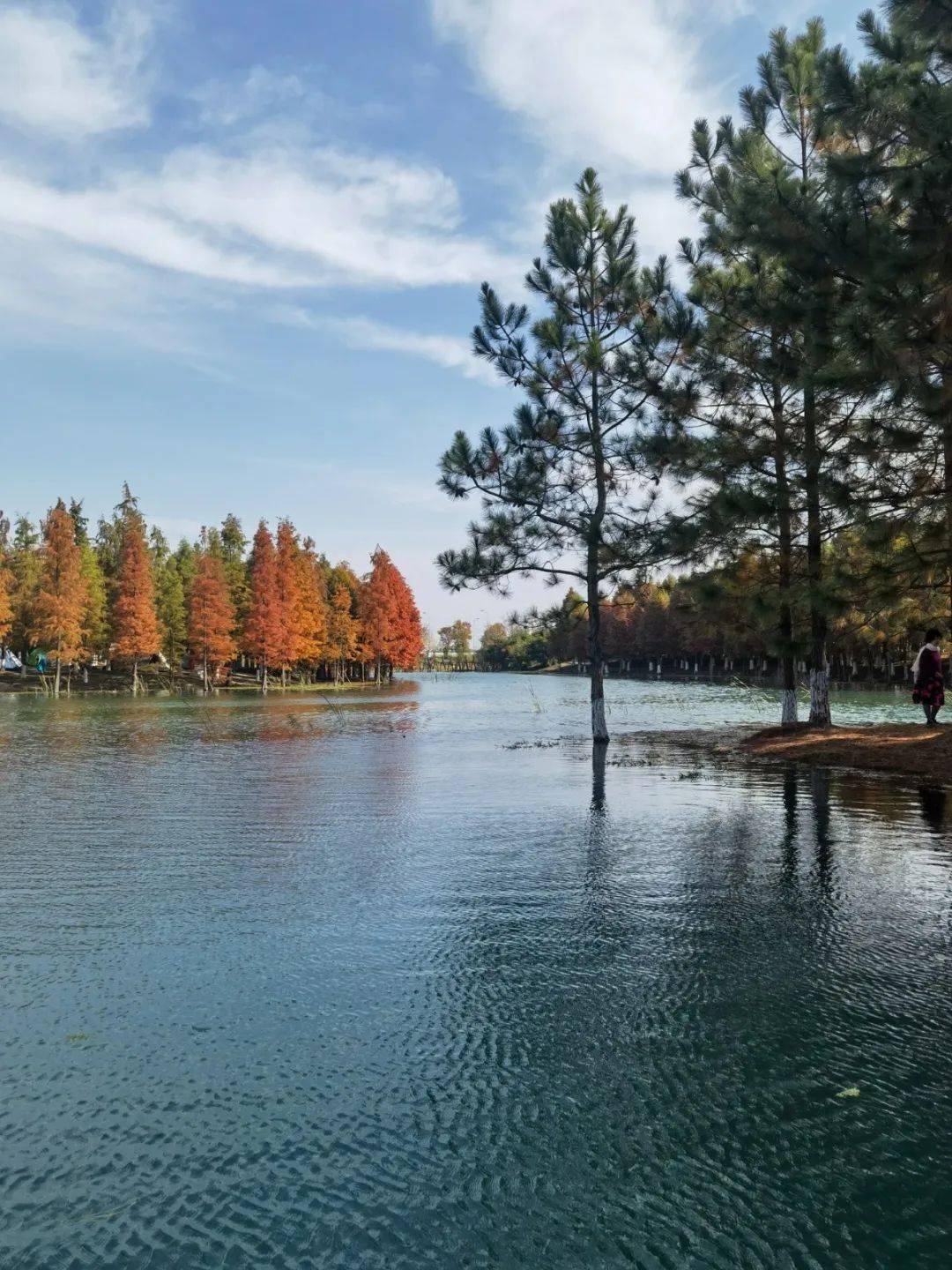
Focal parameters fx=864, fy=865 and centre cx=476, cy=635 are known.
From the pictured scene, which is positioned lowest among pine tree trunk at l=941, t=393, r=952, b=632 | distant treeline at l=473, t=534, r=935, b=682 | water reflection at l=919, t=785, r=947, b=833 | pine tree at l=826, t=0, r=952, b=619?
water reflection at l=919, t=785, r=947, b=833

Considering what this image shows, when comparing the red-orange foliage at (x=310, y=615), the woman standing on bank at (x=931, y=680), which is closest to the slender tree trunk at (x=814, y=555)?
the woman standing on bank at (x=931, y=680)

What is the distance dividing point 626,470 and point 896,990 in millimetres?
15218

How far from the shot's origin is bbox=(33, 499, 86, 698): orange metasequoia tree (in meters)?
48.6

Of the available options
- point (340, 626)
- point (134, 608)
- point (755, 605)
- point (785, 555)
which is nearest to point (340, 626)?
point (340, 626)

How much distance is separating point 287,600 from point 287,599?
0.22ft

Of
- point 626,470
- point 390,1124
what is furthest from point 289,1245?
point 626,470

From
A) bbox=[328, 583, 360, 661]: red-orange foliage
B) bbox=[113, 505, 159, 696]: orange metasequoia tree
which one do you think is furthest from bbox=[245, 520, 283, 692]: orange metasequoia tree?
bbox=[328, 583, 360, 661]: red-orange foliage

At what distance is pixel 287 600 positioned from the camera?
56.8 metres

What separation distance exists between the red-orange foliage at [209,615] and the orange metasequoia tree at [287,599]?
331 centimetres

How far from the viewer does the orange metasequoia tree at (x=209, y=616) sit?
5381cm

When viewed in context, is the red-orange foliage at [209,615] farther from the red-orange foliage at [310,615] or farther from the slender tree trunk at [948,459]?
the slender tree trunk at [948,459]

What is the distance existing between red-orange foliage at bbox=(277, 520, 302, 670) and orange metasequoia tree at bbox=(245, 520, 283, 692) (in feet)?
1.25

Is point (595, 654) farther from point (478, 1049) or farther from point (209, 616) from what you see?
point (209, 616)

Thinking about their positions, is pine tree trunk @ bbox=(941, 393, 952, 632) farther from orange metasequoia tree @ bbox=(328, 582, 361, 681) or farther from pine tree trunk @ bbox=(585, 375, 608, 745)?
orange metasequoia tree @ bbox=(328, 582, 361, 681)
